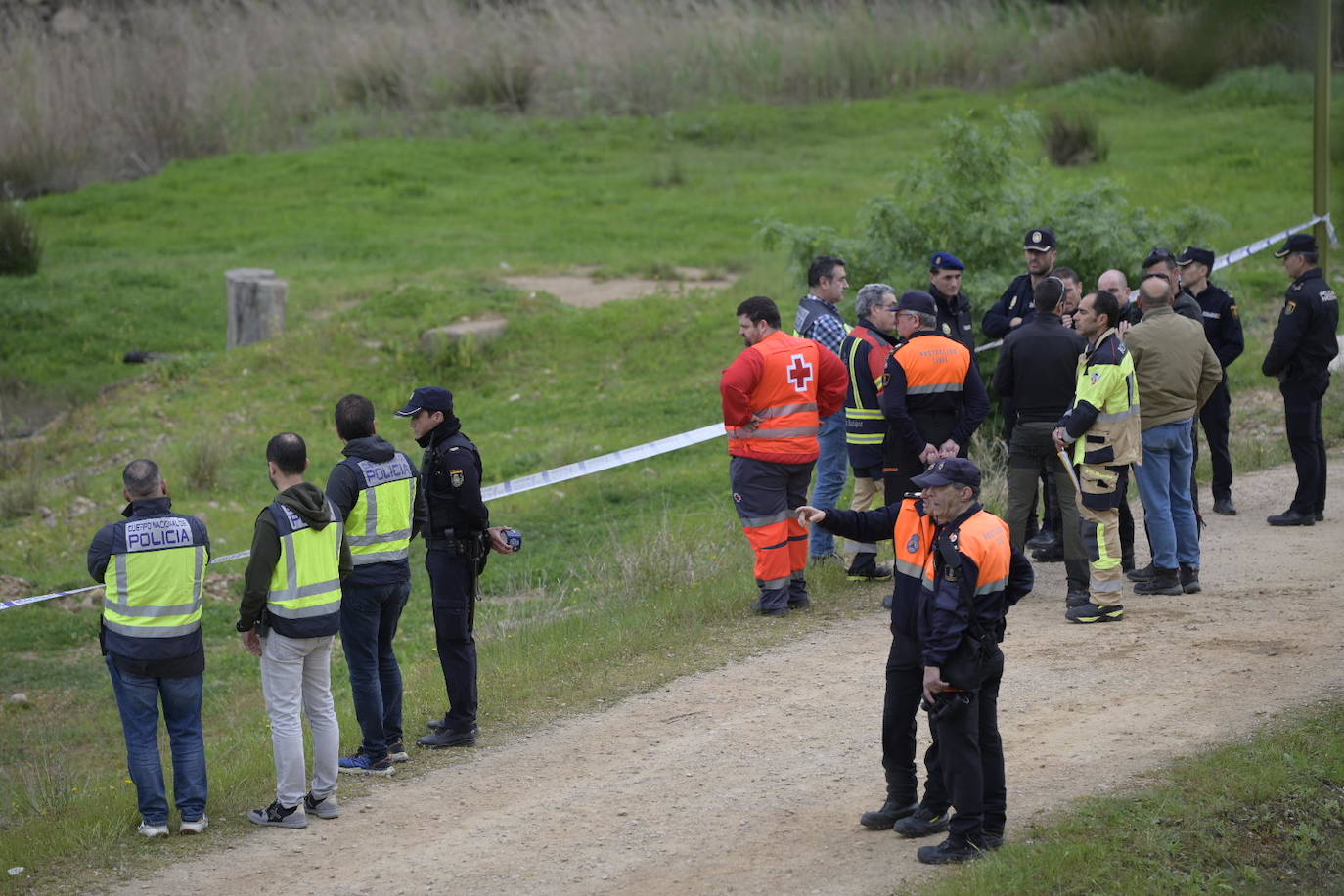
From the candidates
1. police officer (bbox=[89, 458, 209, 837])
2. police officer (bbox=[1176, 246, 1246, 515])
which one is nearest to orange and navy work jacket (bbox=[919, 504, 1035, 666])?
police officer (bbox=[89, 458, 209, 837])

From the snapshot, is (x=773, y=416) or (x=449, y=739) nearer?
(x=449, y=739)

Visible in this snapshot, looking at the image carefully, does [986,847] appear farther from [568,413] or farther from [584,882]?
[568,413]

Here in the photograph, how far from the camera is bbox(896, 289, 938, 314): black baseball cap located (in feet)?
28.3

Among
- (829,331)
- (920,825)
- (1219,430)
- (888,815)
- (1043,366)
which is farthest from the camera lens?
(1219,430)

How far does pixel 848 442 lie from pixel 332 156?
64.7ft

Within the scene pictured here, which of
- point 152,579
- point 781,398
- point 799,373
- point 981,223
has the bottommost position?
point 152,579

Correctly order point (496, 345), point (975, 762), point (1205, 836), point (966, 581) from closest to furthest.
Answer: point (966, 581) < point (975, 762) < point (1205, 836) < point (496, 345)

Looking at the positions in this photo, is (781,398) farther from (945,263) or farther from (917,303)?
(945,263)

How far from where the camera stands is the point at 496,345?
1709cm

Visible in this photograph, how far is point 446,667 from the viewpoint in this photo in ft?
24.3

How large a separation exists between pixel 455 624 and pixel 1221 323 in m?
6.14

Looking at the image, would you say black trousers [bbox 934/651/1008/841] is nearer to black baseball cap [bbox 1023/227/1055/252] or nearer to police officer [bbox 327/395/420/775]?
police officer [bbox 327/395/420/775]

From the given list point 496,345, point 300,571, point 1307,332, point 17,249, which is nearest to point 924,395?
point 1307,332

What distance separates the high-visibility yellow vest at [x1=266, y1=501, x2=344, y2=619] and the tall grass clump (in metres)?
22.8
